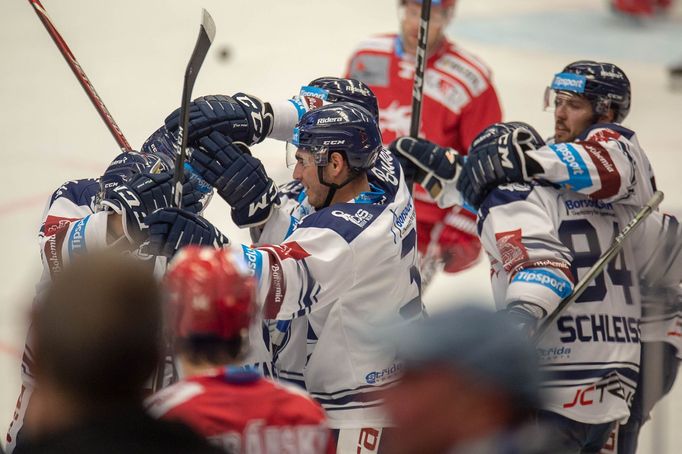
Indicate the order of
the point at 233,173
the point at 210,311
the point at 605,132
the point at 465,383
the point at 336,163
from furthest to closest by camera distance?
the point at 605,132
the point at 336,163
the point at 233,173
the point at 210,311
the point at 465,383

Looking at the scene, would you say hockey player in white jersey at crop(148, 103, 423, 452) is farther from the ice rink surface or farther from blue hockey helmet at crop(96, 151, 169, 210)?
the ice rink surface

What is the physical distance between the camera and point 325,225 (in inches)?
116

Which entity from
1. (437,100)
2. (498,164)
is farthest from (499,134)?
(437,100)

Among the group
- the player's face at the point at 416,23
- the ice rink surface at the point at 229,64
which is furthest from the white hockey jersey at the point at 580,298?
the ice rink surface at the point at 229,64

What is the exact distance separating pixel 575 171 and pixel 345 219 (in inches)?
29.2

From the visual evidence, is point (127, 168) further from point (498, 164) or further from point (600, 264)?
point (600, 264)

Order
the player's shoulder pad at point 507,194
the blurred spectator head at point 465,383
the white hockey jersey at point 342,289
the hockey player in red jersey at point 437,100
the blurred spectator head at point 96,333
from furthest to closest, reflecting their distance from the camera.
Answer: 1. the hockey player in red jersey at point 437,100
2. the player's shoulder pad at point 507,194
3. the white hockey jersey at point 342,289
4. the blurred spectator head at point 96,333
5. the blurred spectator head at point 465,383

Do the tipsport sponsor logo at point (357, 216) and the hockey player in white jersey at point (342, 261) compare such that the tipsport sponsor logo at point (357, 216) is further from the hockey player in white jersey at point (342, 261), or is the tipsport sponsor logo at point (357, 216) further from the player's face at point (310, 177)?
A: the player's face at point (310, 177)

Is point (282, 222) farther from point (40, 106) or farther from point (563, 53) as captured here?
point (563, 53)

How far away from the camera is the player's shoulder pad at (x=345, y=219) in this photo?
9.70 feet

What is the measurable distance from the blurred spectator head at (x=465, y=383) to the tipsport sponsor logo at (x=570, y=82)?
2105mm

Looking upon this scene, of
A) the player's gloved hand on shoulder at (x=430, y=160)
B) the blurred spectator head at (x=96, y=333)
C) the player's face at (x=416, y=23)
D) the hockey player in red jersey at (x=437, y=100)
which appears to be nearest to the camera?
the blurred spectator head at (x=96, y=333)

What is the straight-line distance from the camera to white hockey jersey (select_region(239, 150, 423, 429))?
290 centimetres

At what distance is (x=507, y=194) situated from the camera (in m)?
3.39
